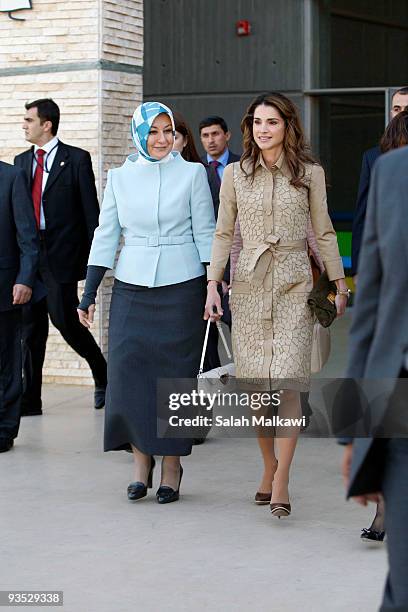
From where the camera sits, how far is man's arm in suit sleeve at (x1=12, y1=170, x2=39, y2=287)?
24.8 ft

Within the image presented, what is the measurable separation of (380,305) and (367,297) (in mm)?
40

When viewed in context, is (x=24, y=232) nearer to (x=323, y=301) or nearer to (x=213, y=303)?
(x=213, y=303)

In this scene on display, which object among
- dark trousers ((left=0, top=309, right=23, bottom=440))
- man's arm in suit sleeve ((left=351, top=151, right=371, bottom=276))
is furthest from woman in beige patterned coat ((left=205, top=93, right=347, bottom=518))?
dark trousers ((left=0, top=309, right=23, bottom=440))

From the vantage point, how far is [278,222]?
20.0 ft

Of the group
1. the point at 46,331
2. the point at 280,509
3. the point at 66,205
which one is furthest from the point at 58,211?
the point at 280,509

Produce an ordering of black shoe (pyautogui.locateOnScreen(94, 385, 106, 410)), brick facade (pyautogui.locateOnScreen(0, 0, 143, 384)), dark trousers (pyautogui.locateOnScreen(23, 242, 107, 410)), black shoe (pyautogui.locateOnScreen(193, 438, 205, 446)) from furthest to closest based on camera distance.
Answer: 1. brick facade (pyautogui.locateOnScreen(0, 0, 143, 384))
2. black shoe (pyautogui.locateOnScreen(94, 385, 106, 410))
3. dark trousers (pyautogui.locateOnScreen(23, 242, 107, 410))
4. black shoe (pyautogui.locateOnScreen(193, 438, 205, 446))

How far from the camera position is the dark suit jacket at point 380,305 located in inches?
120

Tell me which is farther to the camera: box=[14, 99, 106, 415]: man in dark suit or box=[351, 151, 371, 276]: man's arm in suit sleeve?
box=[14, 99, 106, 415]: man in dark suit

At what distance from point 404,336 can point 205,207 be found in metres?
3.47

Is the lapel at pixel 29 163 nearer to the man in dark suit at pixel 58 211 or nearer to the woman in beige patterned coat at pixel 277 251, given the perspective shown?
the man in dark suit at pixel 58 211

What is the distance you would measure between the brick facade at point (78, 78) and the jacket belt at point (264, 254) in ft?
12.5

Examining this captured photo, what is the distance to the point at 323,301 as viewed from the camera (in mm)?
6195

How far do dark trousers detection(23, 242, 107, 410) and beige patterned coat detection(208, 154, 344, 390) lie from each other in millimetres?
2696

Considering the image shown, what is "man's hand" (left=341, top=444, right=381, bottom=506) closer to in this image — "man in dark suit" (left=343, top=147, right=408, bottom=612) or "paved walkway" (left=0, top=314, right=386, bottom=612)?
"man in dark suit" (left=343, top=147, right=408, bottom=612)
